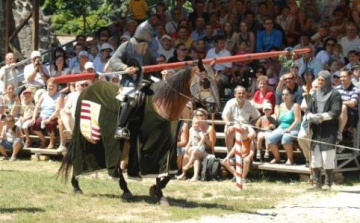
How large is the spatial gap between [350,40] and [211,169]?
3865 mm

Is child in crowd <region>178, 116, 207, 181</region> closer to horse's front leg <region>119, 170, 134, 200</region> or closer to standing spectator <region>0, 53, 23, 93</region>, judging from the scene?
horse's front leg <region>119, 170, 134, 200</region>

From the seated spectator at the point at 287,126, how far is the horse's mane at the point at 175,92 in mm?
3264

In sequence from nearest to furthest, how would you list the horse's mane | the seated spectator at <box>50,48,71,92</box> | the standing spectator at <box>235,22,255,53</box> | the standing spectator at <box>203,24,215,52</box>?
the horse's mane < the standing spectator at <box>235,22,255,53</box> < the standing spectator at <box>203,24,215,52</box> < the seated spectator at <box>50,48,71,92</box>

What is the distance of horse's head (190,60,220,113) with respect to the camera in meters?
12.5

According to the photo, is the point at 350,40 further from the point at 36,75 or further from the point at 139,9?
the point at 36,75

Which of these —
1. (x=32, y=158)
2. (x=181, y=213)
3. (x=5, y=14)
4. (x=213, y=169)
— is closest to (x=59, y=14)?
(x=5, y=14)

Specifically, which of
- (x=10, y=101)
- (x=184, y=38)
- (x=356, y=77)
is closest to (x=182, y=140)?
(x=356, y=77)

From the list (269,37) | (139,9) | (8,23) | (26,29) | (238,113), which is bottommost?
(238,113)

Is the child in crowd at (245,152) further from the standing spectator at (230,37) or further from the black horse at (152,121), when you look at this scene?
the standing spectator at (230,37)

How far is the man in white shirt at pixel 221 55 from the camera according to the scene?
59.7ft

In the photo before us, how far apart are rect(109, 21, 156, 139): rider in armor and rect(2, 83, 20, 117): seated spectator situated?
6.77m

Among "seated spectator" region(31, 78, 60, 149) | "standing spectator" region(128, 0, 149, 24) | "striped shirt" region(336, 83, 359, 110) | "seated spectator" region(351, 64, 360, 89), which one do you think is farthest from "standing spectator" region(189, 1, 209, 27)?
"striped shirt" region(336, 83, 359, 110)

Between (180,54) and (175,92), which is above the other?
(180,54)

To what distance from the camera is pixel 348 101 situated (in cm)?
1523
